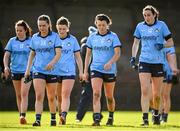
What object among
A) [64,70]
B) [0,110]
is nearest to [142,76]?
[64,70]

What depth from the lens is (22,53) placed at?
18.3 meters

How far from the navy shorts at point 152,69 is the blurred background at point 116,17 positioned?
10.9 meters

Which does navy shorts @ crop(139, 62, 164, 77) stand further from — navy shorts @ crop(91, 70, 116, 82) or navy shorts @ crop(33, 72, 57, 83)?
navy shorts @ crop(33, 72, 57, 83)

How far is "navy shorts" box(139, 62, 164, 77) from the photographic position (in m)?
16.6

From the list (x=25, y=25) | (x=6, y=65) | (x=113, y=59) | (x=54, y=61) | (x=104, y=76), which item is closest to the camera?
(x=54, y=61)

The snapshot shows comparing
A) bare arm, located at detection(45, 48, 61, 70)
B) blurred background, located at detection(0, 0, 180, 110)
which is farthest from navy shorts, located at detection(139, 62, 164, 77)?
blurred background, located at detection(0, 0, 180, 110)

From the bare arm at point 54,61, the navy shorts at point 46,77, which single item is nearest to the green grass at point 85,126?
the navy shorts at point 46,77

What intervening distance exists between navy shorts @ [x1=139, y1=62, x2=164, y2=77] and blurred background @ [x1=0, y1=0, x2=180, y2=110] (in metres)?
10.9

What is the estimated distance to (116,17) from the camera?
28.5 meters

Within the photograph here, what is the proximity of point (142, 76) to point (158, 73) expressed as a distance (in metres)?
0.40

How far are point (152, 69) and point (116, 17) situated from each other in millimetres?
11903

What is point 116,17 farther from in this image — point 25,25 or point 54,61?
point 54,61

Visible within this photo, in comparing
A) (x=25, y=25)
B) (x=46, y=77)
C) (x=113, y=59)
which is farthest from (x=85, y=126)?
(x=25, y=25)

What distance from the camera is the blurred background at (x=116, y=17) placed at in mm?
27797
